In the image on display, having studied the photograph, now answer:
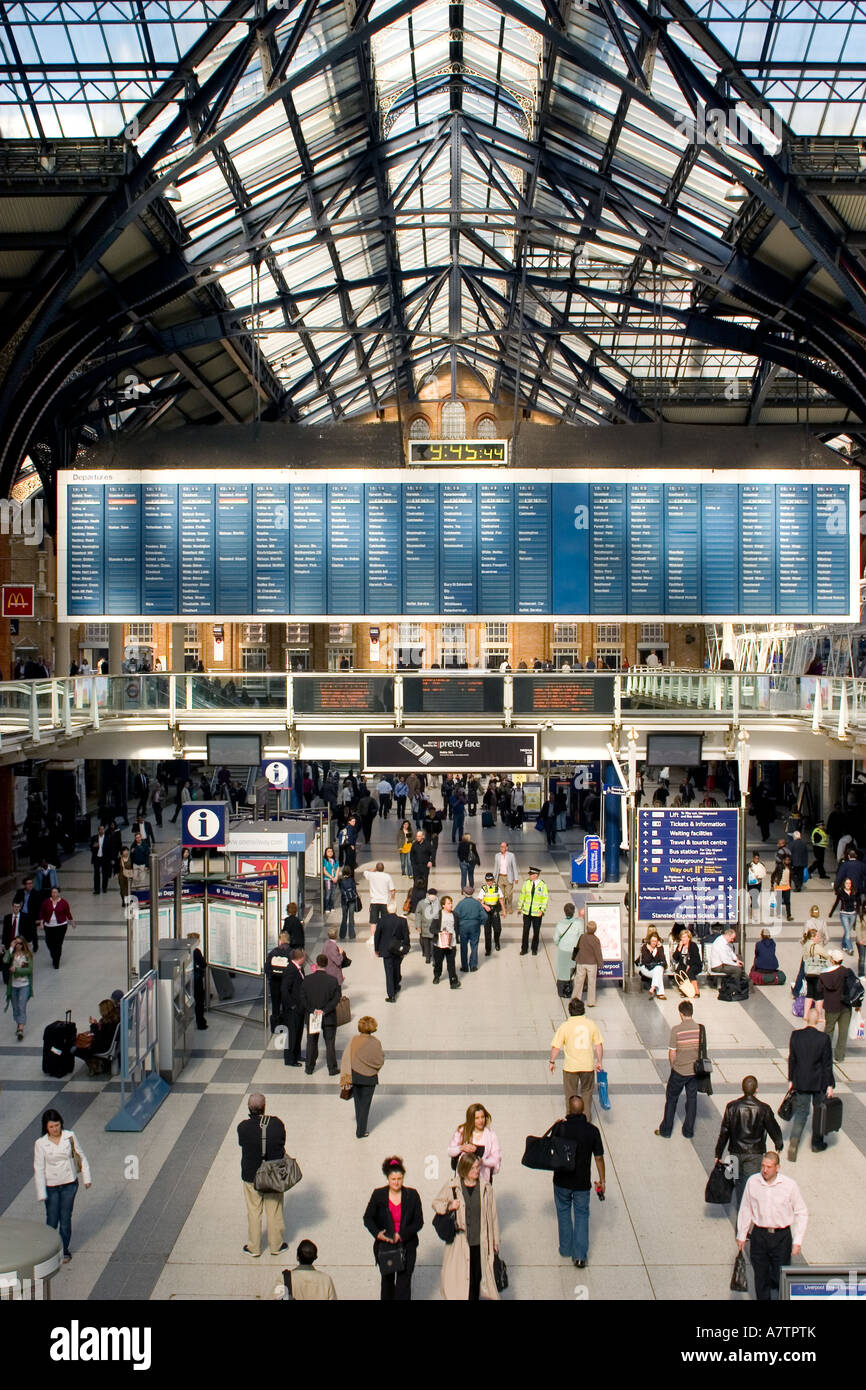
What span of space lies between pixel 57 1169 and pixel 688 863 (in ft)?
34.0

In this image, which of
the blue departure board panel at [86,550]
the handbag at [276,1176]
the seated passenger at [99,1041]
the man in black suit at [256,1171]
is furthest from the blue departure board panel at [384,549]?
the handbag at [276,1176]

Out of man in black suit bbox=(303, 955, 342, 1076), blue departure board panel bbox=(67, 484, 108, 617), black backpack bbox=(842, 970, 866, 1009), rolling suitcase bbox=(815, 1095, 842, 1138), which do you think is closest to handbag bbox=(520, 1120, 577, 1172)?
rolling suitcase bbox=(815, 1095, 842, 1138)

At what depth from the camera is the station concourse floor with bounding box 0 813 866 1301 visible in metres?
8.63

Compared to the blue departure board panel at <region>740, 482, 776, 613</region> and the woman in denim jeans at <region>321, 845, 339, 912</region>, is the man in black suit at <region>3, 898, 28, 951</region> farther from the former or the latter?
the blue departure board panel at <region>740, 482, 776, 613</region>

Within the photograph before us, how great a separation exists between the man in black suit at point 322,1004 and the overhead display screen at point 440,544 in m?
10.4

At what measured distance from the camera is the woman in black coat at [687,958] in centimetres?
1606

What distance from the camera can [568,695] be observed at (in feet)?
64.9

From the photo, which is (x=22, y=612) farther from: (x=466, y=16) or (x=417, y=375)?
(x=417, y=375)

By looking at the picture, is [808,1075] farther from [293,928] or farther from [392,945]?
[293,928]

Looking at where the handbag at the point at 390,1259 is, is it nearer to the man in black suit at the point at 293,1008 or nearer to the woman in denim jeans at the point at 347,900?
the man in black suit at the point at 293,1008

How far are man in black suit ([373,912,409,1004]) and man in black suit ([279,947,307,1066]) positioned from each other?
1768 mm

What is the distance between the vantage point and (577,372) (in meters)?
39.0

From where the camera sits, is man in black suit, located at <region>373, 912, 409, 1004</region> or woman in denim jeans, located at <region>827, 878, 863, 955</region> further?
woman in denim jeans, located at <region>827, 878, 863, 955</region>

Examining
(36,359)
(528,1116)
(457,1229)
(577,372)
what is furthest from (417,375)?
(457,1229)
